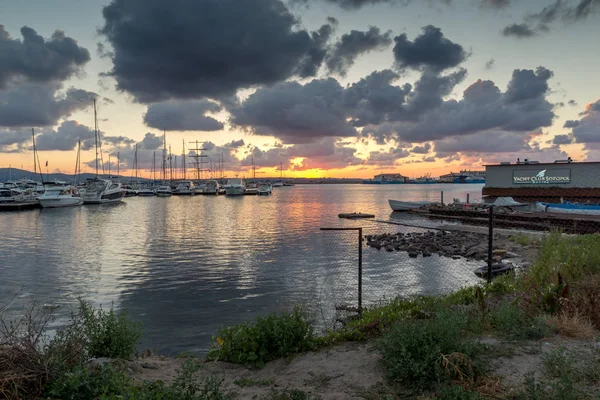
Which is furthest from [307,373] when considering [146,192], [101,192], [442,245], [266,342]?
[146,192]

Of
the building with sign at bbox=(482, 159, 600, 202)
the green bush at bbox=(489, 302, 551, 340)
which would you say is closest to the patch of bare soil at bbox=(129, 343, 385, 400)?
the green bush at bbox=(489, 302, 551, 340)

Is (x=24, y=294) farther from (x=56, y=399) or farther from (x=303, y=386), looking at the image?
(x=303, y=386)

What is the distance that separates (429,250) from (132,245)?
23021 millimetres

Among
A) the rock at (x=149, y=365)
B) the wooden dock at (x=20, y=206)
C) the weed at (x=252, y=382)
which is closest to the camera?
the weed at (x=252, y=382)

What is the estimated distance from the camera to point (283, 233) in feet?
133

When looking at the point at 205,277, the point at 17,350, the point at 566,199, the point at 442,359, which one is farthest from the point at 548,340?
the point at 566,199

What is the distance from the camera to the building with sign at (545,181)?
182 ft

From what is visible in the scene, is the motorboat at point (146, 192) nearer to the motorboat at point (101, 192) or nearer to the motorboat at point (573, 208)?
the motorboat at point (101, 192)

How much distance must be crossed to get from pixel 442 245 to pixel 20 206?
7171 centimetres

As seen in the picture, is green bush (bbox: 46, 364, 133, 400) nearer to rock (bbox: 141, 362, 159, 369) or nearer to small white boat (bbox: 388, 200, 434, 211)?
rock (bbox: 141, 362, 159, 369)

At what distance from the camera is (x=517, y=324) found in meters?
7.27

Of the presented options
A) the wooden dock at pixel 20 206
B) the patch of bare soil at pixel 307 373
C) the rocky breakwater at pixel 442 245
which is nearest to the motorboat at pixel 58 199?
the wooden dock at pixel 20 206

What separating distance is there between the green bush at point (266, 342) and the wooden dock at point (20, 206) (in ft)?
254

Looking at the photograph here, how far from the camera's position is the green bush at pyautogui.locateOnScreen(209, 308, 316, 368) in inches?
299
